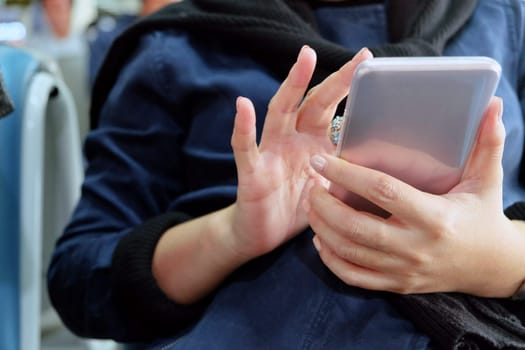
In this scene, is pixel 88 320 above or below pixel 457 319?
below

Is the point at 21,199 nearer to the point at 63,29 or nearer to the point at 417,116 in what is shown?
the point at 417,116

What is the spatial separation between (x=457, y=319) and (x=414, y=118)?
0.47 feet

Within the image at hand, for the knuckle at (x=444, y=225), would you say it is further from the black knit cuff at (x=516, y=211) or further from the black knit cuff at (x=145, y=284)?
the black knit cuff at (x=145, y=284)

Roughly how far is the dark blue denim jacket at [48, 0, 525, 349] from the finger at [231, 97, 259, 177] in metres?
0.10

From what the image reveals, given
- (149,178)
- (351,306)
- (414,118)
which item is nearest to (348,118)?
(414,118)

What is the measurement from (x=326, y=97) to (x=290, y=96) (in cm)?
3

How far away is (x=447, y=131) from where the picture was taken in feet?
1.25

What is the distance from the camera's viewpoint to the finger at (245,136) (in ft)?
1.29

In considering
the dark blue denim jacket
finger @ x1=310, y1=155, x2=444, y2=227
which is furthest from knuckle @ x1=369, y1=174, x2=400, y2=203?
the dark blue denim jacket

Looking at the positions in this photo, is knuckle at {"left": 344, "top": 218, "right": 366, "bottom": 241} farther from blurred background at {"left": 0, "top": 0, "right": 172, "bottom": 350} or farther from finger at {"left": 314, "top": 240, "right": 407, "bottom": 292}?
blurred background at {"left": 0, "top": 0, "right": 172, "bottom": 350}

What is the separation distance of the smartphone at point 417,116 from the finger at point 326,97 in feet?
0.10

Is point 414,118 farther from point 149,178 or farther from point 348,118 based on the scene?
point 149,178

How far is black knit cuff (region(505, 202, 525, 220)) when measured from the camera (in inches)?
19.4

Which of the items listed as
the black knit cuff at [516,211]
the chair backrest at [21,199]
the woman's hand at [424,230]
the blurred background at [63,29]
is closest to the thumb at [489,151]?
the woman's hand at [424,230]
